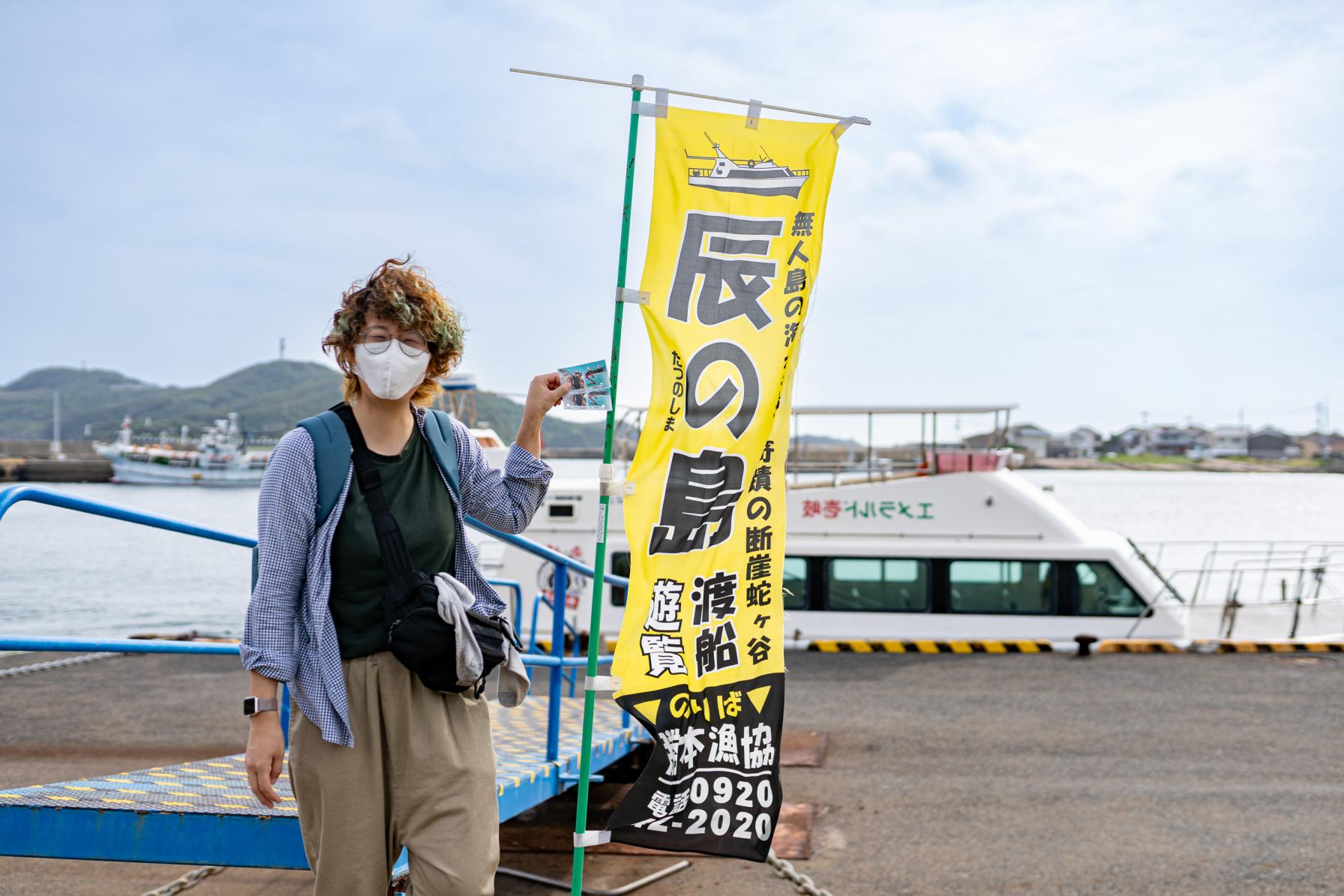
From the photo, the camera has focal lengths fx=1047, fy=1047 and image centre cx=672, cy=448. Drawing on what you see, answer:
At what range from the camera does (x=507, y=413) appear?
15508 millimetres

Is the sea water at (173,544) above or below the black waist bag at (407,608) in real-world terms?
below

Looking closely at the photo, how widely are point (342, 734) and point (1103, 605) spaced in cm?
1190

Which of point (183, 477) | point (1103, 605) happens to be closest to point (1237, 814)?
point (1103, 605)

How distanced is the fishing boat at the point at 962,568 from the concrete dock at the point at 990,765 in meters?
0.77

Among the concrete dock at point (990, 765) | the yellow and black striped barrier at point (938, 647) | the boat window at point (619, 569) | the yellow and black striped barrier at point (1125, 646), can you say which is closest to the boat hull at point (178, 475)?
the boat window at point (619, 569)

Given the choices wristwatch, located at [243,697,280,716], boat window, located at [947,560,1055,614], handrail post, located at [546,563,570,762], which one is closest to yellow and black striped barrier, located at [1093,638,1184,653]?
boat window, located at [947,560,1055,614]

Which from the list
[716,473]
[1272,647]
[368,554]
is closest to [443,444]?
[368,554]

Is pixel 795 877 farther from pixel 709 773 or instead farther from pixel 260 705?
pixel 260 705

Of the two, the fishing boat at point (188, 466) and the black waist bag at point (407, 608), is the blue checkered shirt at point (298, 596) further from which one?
the fishing boat at point (188, 466)

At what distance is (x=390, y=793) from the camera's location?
2.46 metres

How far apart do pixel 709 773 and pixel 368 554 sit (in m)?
1.68

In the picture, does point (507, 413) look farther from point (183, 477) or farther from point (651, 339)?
point (183, 477)

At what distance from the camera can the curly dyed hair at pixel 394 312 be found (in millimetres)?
2531

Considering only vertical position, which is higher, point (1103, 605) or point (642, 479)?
point (642, 479)
